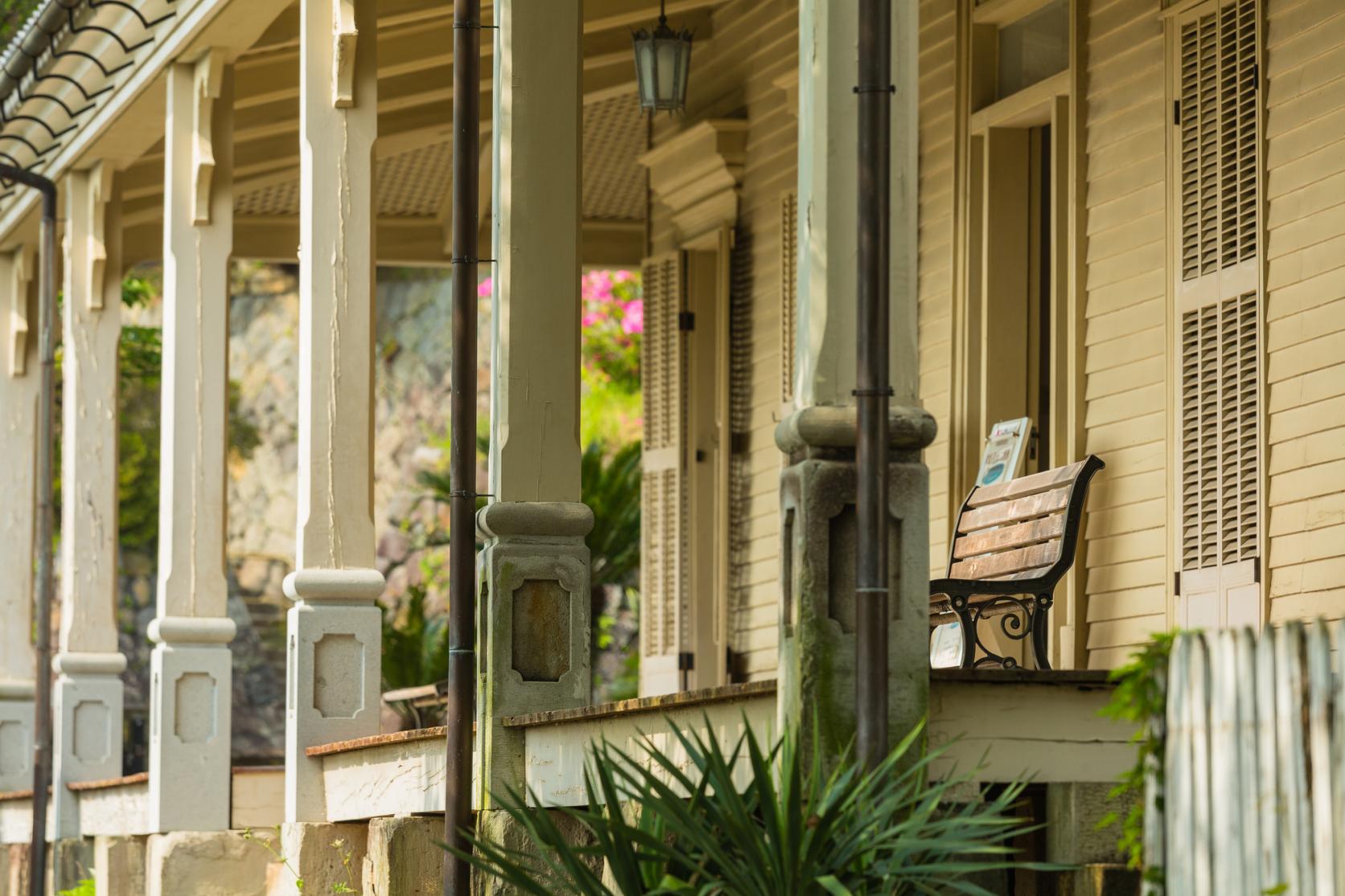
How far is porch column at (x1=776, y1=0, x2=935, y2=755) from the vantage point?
5.02 metres

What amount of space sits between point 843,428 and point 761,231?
759 cm

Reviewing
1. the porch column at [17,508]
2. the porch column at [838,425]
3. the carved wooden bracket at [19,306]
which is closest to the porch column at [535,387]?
the porch column at [838,425]

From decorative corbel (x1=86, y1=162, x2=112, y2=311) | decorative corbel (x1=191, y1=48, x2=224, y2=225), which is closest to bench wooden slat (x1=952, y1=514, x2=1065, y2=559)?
decorative corbel (x1=191, y1=48, x2=224, y2=225)

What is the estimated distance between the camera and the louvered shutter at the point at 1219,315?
323 inches

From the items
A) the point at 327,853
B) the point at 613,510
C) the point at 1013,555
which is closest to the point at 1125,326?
the point at 1013,555

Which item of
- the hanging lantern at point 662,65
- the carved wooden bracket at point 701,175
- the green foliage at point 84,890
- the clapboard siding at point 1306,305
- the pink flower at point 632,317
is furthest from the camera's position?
the pink flower at point 632,317

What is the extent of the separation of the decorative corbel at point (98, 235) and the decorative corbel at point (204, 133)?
91.2 inches

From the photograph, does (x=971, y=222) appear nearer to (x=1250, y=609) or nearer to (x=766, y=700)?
(x=1250, y=609)

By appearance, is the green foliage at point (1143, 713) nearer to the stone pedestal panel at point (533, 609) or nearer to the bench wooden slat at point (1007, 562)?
the stone pedestal panel at point (533, 609)

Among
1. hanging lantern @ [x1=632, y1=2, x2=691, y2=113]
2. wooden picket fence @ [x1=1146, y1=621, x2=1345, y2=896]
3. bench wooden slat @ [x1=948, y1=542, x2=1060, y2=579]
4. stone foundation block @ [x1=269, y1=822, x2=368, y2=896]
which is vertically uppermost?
hanging lantern @ [x1=632, y1=2, x2=691, y2=113]

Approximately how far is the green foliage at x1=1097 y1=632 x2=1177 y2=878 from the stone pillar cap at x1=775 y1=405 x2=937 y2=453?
826 millimetres

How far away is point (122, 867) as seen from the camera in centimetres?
1108

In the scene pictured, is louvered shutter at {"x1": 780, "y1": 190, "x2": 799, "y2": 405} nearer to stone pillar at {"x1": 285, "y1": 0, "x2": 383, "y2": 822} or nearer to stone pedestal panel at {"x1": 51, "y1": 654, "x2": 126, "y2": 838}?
stone pillar at {"x1": 285, "y1": 0, "x2": 383, "y2": 822}

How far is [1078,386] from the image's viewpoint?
30.5ft
